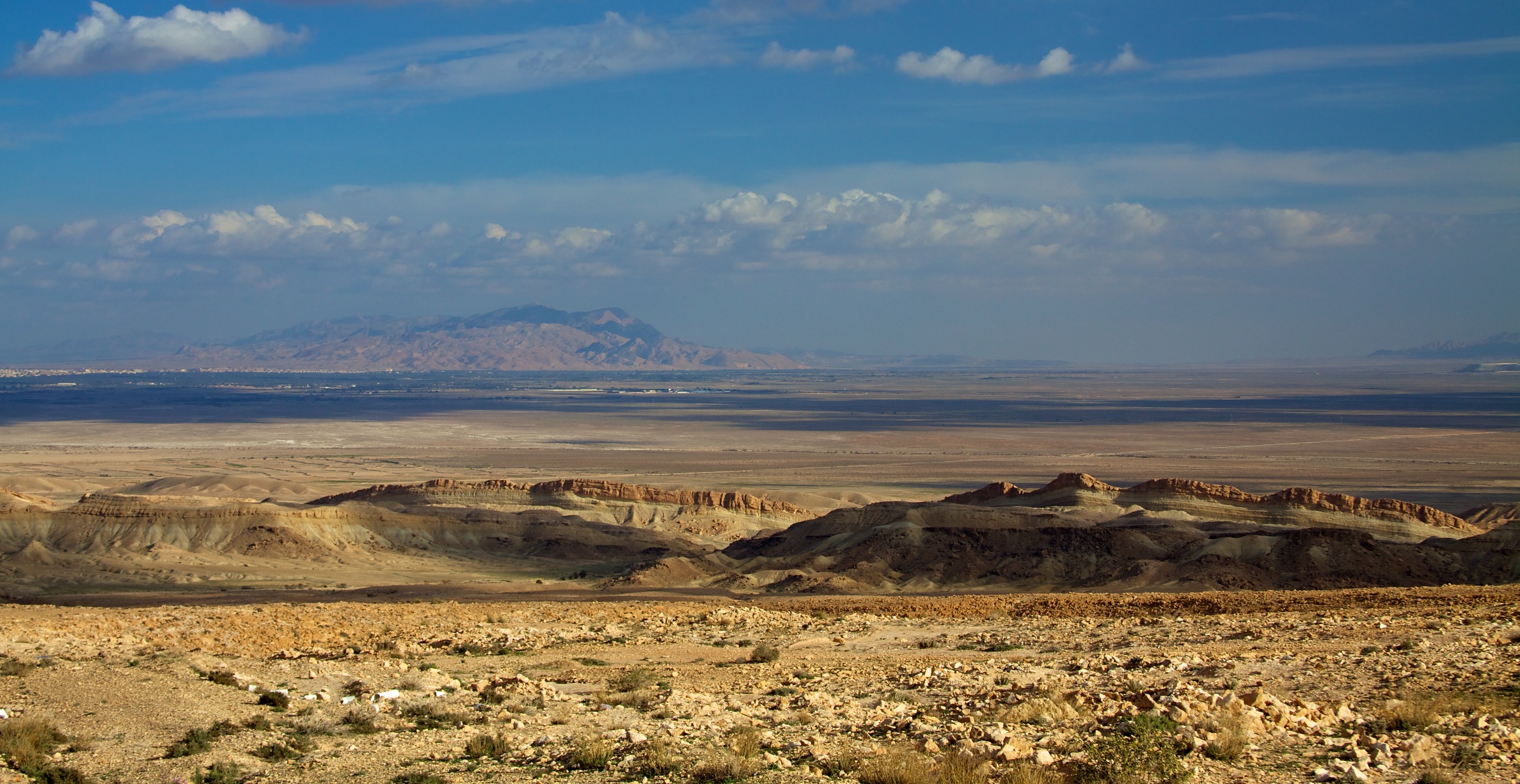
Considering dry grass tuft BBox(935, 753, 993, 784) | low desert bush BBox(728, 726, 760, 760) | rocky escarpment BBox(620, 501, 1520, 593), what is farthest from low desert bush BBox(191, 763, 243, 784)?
rocky escarpment BBox(620, 501, 1520, 593)

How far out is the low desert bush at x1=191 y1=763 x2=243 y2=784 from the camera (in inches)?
425

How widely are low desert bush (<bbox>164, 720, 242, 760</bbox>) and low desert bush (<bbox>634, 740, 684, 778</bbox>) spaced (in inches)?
169

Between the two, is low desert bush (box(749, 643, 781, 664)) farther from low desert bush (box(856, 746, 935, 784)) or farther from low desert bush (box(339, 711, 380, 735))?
low desert bush (box(856, 746, 935, 784))

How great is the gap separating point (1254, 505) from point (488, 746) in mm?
38791

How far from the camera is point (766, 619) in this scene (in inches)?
930

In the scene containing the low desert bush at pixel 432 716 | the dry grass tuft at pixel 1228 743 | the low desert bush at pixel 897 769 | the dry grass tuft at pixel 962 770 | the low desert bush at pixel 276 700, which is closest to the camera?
the dry grass tuft at pixel 962 770

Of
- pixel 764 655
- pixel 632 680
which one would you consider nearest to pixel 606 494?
pixel 764 655

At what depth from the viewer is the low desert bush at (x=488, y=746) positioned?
11.6 meters

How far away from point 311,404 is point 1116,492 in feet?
473

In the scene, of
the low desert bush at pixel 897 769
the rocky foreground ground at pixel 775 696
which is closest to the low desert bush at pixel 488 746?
the rocky foreground ground at pixel 775 696

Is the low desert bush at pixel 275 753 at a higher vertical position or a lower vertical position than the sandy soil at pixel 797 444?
higher

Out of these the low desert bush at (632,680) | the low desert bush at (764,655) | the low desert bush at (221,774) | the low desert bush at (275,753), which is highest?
the low desert bush at (221,774)

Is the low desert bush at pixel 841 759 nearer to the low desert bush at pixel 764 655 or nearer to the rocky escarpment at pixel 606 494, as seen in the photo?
the low desert bush at pixel 764 655

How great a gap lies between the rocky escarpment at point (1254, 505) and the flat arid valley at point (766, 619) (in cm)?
18
